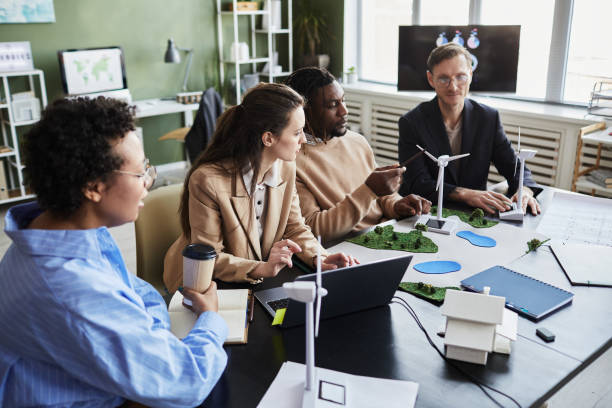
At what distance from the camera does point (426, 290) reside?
1538 millimetres

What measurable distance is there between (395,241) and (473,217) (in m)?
0.39

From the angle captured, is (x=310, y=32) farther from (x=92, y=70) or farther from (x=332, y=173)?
(x=332, y=173)

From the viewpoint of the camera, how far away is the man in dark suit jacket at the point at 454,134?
2.48m

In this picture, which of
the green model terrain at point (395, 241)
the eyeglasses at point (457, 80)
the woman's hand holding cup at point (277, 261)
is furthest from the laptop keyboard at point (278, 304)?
the eyeglasses at point (457, 80)

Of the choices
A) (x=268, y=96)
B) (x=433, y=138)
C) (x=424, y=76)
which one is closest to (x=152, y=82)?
(x=424, y=76)

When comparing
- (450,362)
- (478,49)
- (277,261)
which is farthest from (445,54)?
(478,49)

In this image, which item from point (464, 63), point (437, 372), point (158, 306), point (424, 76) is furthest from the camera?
point (424, 76)

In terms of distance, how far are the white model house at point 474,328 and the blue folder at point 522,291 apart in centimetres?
18

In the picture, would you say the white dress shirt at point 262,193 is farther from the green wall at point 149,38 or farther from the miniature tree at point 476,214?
the green wall at point 149,38

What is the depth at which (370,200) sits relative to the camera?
1.95 metres

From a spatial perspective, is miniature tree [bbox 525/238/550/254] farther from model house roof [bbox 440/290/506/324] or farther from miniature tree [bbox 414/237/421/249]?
model house roof [bbox 440/290/506/324]

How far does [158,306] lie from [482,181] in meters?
1.80

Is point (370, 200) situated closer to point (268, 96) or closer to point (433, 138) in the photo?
point (268, 96)

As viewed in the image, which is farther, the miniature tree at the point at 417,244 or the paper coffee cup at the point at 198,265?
the miniature tree at the point at 417,244
